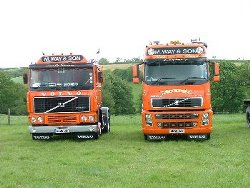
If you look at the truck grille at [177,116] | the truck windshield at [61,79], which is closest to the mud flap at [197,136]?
the truck grille at [177,116]

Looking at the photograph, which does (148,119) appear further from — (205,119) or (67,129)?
(67,129)

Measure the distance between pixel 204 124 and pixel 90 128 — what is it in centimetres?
422

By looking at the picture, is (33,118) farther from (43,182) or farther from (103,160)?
(43,182)

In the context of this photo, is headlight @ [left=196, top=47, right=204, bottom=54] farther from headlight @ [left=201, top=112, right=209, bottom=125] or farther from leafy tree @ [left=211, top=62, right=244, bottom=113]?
leafy tree @ [left=211, top=62, right=244, bottom=113]

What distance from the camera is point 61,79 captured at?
747 inches

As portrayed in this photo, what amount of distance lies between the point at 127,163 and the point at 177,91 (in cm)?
546

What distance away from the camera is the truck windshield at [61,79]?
1884cm

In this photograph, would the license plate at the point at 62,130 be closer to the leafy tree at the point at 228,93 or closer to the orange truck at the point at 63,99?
the orange truck at the point at 63,99

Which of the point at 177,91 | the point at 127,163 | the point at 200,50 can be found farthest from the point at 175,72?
the point at 127,163

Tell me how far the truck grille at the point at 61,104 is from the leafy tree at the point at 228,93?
5395 centimetres

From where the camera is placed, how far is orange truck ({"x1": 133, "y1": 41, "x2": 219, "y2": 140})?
1767 centimetres

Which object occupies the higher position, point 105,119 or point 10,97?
point 105,119

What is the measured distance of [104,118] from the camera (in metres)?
22.6

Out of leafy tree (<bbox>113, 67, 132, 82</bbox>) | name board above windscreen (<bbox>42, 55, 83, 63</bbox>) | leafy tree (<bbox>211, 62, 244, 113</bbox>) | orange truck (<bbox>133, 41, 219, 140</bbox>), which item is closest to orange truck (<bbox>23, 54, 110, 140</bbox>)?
name board above windscreen (<bbox>42, 55, 83, 63</bbox>)
